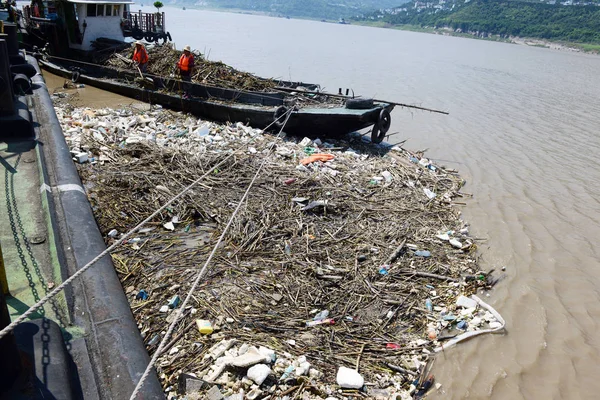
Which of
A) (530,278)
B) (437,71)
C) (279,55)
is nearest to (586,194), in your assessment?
(530,278)

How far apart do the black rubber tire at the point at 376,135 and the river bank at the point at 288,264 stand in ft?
3.90

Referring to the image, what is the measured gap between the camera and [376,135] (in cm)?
901

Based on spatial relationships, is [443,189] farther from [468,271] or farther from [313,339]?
[313,339]

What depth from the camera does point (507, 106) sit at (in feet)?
52.0

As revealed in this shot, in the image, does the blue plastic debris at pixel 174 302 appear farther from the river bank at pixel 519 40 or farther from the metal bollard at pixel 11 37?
the river bank at pixel 519 40

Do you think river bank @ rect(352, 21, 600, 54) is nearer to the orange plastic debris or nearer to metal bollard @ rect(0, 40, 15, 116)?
the orange plastic debris

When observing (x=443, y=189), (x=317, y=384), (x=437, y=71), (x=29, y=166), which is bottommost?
(x=317, y=384)

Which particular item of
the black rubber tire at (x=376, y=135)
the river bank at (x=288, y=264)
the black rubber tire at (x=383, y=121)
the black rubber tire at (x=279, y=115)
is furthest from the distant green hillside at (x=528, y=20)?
the river bank at (x=288, y=264)

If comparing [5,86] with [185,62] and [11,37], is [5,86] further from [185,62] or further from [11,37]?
[185,62]

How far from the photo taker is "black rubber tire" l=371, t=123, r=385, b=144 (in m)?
8.95

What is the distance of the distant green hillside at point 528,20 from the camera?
63.7m

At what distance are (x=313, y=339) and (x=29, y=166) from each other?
3.13 m

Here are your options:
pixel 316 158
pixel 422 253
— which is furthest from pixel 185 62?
pixel 422 253

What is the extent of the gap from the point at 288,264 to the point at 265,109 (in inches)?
205
